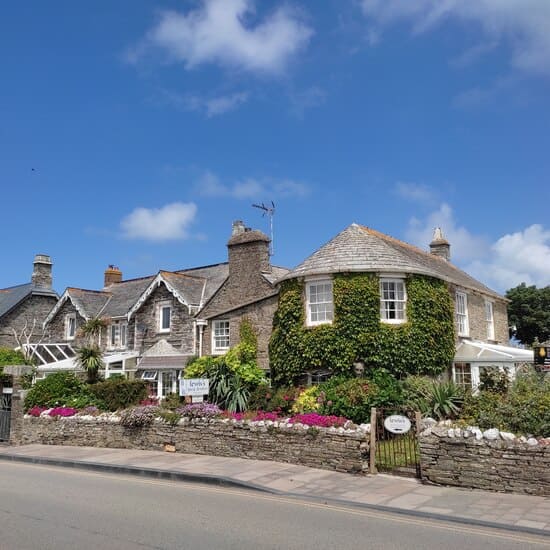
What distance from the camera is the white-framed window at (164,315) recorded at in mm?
31625

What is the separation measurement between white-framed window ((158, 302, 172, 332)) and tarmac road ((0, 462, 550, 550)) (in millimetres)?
19850

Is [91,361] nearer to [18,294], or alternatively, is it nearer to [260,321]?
[260,321]

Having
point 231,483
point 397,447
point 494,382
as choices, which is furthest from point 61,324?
point 397,447

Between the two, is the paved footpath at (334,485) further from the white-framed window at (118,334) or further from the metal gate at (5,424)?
the white-framed window at (118,334)

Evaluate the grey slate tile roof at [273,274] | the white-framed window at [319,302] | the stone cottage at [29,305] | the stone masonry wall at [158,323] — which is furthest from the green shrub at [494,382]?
the stone cottage at [29,305]

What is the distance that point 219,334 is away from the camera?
92.6 feet

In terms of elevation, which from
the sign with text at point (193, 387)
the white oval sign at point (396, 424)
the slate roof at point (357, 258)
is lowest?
the white oval sign at point (396, 424)

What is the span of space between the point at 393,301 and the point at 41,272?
104 feet

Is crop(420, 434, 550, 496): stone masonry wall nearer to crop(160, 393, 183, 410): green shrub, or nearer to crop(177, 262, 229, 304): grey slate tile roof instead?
crop(160, 393, 183, 410): green shrub

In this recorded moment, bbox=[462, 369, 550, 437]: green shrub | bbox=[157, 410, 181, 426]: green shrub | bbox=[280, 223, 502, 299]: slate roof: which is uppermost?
bbox=[280, 223, 502, 299]: slate roof

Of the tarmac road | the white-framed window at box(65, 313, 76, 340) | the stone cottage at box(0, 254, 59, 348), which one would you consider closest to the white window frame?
the white-framed window at box(65, 313, 76, 340)

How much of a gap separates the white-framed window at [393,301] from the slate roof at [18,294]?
30035 mm

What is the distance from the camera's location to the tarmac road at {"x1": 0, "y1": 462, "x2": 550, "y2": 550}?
300 inches

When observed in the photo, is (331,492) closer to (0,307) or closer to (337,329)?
(337,329)
